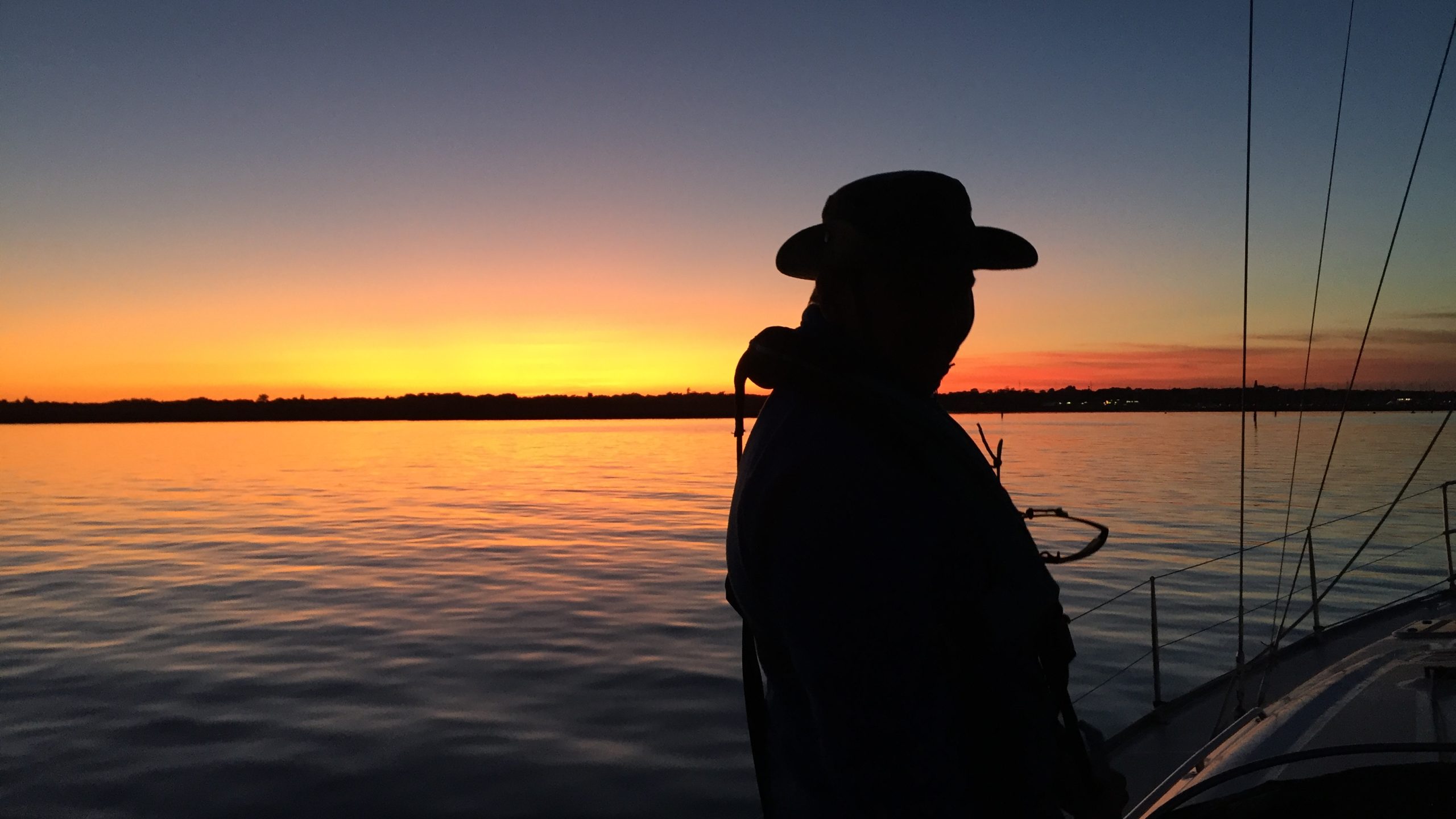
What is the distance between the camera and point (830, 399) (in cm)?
137

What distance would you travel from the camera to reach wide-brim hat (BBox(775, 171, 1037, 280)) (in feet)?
4.98

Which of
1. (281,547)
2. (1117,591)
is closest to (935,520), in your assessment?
(1117,591)

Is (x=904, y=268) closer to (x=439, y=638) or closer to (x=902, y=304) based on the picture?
(x=902, y=304)

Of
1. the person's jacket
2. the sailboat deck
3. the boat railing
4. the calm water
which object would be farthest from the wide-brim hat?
the calm water

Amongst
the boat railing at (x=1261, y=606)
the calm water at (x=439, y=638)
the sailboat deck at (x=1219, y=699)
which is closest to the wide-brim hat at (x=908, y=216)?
the sailboat deck at (x=1219, y=699)

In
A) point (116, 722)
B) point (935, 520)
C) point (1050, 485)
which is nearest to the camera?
point (935, 520)

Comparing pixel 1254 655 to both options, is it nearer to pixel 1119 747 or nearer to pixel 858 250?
pixel 1119 747

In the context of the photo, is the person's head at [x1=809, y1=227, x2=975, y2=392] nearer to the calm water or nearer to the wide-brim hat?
the wide-brim hat

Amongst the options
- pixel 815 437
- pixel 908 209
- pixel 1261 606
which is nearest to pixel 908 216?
pixel 908 209

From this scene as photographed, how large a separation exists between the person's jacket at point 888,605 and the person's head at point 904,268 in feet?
0.45

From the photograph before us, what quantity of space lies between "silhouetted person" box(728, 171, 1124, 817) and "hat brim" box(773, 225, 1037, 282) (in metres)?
0.11

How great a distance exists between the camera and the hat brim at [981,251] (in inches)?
67.1

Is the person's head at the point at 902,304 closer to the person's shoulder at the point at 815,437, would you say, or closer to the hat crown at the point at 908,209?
the hat crown at the point at 908,209

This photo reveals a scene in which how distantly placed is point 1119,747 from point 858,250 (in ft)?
16.1
